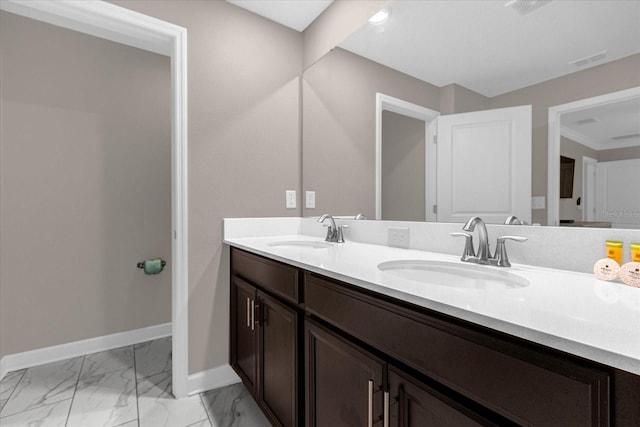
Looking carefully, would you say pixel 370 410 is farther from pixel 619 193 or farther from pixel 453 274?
pixel 619 193

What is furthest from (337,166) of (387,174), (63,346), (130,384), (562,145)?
(63,346)

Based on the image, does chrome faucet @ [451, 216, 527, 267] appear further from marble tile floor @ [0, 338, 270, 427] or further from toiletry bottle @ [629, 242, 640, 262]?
marble tile floor @ [0, 338, 270, 427]

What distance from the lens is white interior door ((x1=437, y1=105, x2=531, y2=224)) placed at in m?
1.03

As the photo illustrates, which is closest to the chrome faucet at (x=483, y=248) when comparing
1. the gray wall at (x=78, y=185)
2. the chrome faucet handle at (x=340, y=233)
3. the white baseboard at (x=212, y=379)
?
the chrome faucet handle at (x=340, y=233)

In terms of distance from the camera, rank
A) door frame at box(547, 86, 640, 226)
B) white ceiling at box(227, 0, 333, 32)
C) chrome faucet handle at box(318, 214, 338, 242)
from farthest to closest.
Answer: white ceiling at box(227, 0, 333, 32) < chrome faucet handle at box(318, 214, 338, 242) < door frame at box(547, 86, 640, 226)

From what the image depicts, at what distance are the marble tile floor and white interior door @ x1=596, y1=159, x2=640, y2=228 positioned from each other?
5.20 ft

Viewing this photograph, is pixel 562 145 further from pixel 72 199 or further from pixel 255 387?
pixel 72 199

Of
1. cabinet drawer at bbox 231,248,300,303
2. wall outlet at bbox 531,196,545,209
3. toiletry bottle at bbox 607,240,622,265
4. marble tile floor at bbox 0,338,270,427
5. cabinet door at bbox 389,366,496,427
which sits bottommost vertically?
marble tile floor at bbox 0,338,270,427

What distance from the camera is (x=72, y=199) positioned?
2133 mm

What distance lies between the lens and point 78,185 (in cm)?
215

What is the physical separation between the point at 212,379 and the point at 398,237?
4.44 feet

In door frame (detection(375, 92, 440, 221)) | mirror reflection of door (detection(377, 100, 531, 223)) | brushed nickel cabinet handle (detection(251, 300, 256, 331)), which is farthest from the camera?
brushed nickel cabinet handle (detection(251, 300, 256, 331))

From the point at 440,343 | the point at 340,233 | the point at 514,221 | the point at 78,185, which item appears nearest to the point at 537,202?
the point at 514,221

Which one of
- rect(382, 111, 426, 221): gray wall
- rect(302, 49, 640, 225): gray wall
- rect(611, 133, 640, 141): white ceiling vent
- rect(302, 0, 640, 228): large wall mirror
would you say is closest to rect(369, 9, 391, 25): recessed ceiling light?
rect(302, 0, 640, 228): large wall mirror
